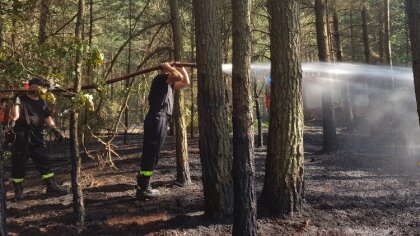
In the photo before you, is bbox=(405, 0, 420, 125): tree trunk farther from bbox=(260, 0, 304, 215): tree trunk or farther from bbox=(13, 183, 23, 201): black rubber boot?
bbox=(13, 183, 23, 201): black rubber boot

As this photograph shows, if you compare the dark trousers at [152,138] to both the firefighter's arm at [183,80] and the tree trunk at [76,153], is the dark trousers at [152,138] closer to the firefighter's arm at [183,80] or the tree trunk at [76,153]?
the firefighter's arm at [183,80]

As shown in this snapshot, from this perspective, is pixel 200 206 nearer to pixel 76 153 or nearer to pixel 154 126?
pixel 154 126

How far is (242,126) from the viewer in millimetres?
4270

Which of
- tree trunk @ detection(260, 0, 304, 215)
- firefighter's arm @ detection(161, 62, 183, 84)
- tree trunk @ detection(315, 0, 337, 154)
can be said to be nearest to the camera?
tree trunk @ detection(260, 0, 304, 215)

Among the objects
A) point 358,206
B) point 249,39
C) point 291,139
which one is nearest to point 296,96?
point 291,139

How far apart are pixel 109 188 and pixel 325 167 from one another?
5.04 meters

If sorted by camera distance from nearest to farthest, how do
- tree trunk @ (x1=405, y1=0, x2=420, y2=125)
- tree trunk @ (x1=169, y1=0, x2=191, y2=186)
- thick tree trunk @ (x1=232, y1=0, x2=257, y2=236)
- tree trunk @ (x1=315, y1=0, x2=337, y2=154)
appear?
thick tree trunk @ (x1=232, y1=0, x2=257, y2=236) → tree trunk @ (x1=405, y1=0, x2=420, y2=125) → tree trunk @ (x1=169, y1=0, x2=191, y2=186) → tree trunk @ (x1=315, y1=0, x2=337, y2=154)

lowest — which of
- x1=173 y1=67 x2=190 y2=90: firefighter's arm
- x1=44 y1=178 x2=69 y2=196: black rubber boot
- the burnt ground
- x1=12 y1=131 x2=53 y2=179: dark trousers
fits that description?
the burnt ground

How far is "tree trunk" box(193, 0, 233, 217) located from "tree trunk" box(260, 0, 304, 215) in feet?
2.40

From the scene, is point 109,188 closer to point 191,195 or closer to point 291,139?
point 191,195

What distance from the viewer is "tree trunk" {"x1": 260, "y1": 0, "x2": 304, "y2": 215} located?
212 inches

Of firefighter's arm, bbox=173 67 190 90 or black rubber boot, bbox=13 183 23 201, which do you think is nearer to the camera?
firefighter's arm, bbox=173 67 190 90

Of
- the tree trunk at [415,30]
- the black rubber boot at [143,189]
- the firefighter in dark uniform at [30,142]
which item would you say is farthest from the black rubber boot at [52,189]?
the tree trunk at [415,30]

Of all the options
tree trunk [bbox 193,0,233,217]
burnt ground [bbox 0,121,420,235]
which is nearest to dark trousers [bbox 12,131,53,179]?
burnt ground [bbox 0,121,420,235]
